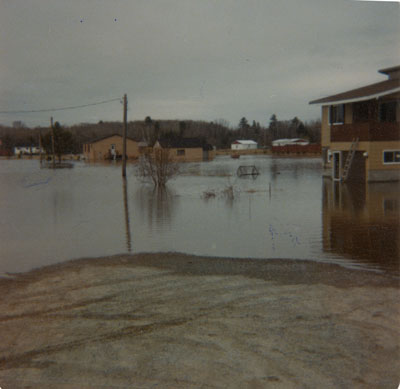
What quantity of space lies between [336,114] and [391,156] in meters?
4.17

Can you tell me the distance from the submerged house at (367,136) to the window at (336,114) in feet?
0.28

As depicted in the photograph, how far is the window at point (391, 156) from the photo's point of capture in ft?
71.7

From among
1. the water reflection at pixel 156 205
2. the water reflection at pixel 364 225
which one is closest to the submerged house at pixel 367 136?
the water reflection at pixel 364 225

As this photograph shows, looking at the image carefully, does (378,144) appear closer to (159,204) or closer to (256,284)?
(159,204)

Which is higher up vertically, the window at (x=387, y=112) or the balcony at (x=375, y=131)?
the window at (x=387, y=112)

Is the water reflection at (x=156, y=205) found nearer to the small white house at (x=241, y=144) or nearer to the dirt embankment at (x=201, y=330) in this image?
the small white house at (x=241, y=144)

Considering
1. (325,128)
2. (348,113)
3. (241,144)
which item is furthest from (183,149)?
(325,128)

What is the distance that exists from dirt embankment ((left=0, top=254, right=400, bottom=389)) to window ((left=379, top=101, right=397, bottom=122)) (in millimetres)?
17325

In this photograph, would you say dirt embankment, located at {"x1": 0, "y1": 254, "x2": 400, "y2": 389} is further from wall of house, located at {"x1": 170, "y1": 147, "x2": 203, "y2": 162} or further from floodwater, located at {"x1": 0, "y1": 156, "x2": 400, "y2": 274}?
wall of house, located at {"x1": 170, "y1": 147, "x2": 203, "y2": 162}

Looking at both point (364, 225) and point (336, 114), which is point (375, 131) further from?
point (364, 225)

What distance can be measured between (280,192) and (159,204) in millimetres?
5808

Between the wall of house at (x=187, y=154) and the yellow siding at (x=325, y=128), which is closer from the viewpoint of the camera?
the wall of house at (x=187, y=154)

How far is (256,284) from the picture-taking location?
6031 mm

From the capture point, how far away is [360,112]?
2338 centimetres
